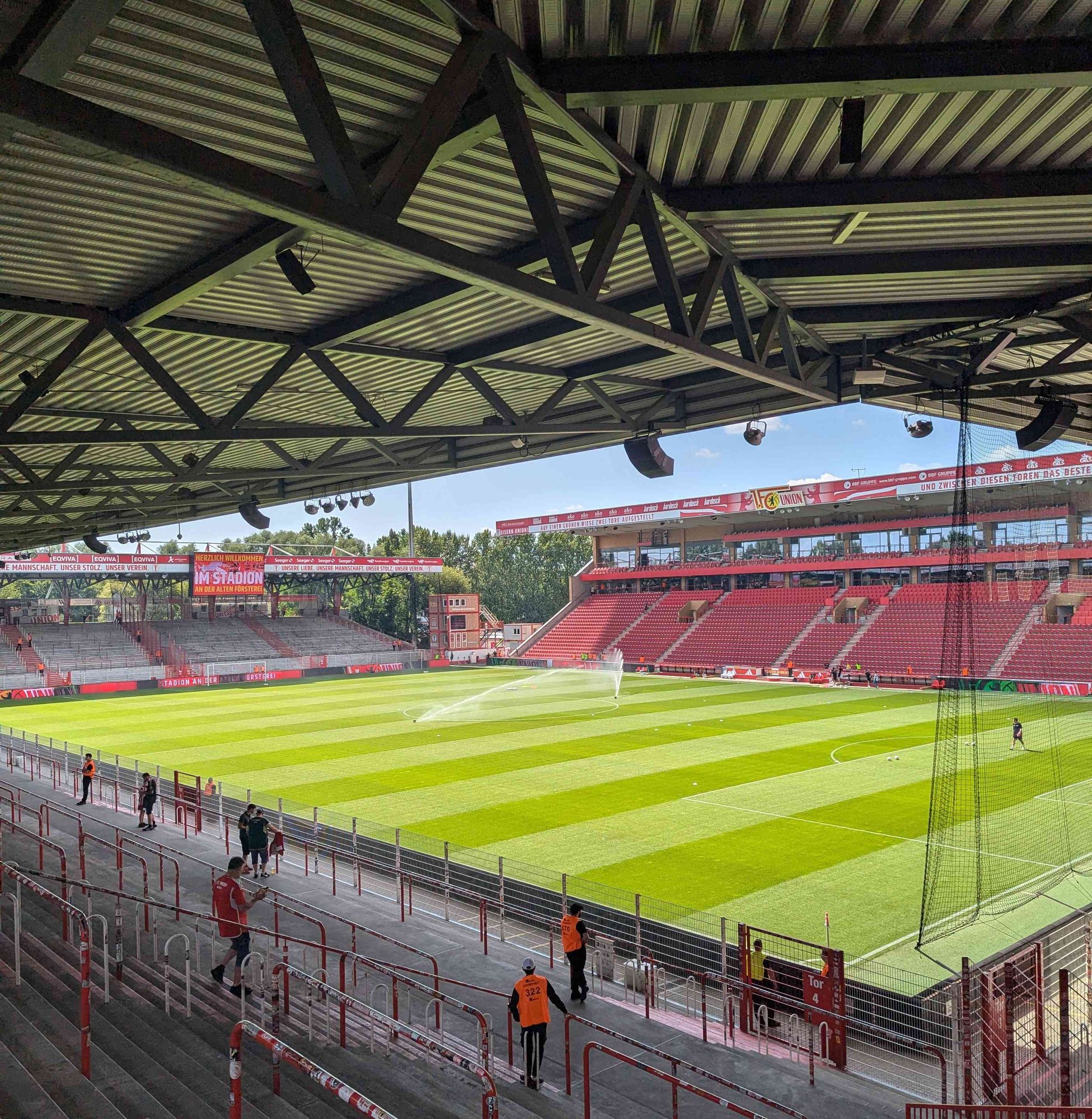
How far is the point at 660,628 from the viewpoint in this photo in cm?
6850

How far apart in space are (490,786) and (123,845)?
962 cm

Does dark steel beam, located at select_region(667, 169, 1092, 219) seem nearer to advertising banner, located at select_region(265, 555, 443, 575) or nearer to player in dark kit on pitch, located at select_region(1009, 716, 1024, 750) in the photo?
player in dark kit on pitch, located at select_region(1009, 716, 1024, 750)

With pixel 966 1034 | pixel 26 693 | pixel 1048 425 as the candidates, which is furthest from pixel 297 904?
pixel 26 693

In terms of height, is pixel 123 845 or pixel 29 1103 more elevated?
pixel 29 1103

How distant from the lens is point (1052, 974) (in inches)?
431

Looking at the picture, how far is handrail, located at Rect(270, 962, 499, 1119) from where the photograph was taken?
19.7 ft

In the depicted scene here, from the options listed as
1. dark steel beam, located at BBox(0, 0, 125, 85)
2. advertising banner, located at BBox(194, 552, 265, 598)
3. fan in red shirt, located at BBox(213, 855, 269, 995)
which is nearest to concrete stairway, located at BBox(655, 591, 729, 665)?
advertising banner, located at BBox(194, 552, 265, 598)

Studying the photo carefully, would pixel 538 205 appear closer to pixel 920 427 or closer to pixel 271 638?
pixel 920 427

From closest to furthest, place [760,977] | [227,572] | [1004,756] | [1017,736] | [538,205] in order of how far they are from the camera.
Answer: [538,205] < [760,977] < [1004,756] < [1017,736] < [227,572]

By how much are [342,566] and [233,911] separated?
62.7m

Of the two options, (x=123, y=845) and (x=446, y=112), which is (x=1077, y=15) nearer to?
(x=446, y=112)

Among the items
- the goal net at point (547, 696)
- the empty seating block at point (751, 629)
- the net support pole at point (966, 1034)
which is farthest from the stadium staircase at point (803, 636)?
the net support pole at point (966, 1034)

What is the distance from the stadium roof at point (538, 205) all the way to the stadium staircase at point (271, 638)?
2382 inches

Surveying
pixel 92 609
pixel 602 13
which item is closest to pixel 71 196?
pixel 602 13
